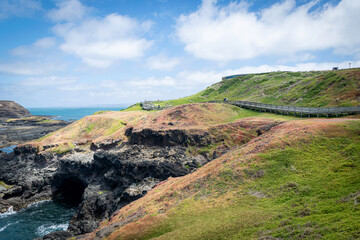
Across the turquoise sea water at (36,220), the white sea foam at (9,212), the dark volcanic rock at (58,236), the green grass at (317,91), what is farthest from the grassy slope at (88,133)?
the green grass at (317,91)

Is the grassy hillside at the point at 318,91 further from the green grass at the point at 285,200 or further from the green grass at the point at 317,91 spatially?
the green grass at the point at 285,200

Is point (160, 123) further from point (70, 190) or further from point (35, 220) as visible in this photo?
point (35, 220)

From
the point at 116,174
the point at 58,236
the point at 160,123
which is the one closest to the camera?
the point at 58,236

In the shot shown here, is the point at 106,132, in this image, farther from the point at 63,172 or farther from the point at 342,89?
the point at 342,89

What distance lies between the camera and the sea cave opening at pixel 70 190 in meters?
52.3

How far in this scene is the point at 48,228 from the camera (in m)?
38.9

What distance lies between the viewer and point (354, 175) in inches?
706

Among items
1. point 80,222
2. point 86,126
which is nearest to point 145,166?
point 80,222

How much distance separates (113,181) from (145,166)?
9.25m

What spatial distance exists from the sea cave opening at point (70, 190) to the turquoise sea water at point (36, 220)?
300 cm

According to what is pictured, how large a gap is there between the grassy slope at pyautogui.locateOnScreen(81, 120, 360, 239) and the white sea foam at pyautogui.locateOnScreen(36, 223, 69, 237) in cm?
2340

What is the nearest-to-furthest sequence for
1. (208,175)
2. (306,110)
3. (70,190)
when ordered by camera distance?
1. (208,175)
2. (306,110)
3. (70,190)

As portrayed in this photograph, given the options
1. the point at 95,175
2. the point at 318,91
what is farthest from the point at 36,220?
the point at 318,91

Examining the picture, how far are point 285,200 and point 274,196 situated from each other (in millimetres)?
1065
